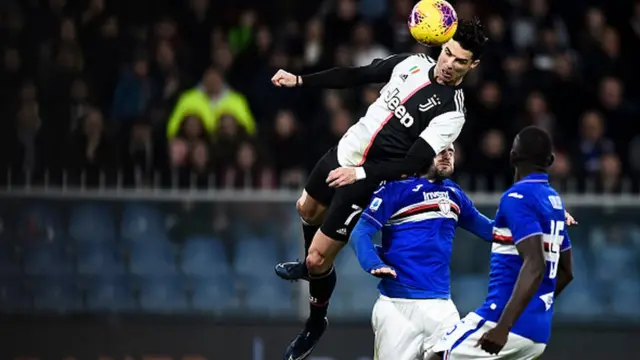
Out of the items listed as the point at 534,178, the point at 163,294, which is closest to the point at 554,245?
the point at 534,178

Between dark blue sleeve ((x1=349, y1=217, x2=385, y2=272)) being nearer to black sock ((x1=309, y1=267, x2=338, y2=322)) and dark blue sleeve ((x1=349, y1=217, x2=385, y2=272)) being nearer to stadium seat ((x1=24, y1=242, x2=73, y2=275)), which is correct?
black sock ((x1=309, y1=267, x2=338, y2=322))

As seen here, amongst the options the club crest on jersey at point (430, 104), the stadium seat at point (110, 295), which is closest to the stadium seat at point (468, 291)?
the stadium seat at point (110, 295)

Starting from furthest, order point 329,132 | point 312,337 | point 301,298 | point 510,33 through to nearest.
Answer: point 510,33, point 329,132, point 301,298, point 312,337

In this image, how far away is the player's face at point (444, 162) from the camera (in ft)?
27.0

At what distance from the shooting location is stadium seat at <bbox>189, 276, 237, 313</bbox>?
11758mm

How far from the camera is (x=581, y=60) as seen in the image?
14352mm

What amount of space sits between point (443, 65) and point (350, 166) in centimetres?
85

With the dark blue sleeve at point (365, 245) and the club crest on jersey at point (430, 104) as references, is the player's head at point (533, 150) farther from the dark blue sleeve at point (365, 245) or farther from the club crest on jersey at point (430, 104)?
the dark blue sleeve at point (365, 245)

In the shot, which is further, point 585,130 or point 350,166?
point 585,130

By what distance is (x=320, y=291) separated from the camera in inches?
349

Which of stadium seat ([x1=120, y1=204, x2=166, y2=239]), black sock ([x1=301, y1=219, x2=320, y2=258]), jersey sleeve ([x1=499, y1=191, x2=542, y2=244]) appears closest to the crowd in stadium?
stadium seat ([x1=120, y1=204, x2=166, y2=239])

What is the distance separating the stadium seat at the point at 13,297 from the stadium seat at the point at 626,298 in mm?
5091

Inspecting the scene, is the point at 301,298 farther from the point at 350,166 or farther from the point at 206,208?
the point at 350,166

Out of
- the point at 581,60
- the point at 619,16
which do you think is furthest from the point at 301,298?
the point at 619,16
